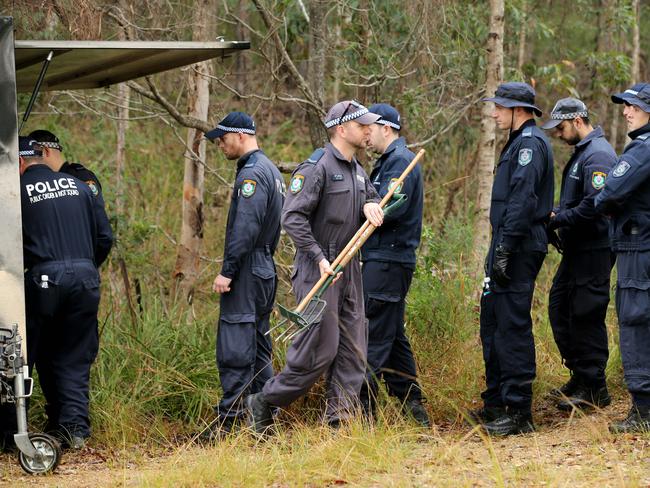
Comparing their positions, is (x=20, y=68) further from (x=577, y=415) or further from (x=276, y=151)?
(x=276, y=151)

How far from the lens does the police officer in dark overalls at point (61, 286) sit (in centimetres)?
599

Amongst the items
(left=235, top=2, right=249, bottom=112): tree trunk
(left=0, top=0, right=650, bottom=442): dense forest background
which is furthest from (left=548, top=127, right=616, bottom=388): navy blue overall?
(left=235, top=2, right=249, bottom=112): tree trunk

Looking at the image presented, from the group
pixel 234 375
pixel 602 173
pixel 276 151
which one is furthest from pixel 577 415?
pixel 276 151

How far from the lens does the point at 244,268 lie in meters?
6.30

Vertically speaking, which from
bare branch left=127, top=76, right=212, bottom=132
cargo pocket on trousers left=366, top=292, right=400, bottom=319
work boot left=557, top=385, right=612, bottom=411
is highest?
bare branch left=127, top=76, right=212, bottom=132

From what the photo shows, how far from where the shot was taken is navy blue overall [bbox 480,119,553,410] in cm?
613

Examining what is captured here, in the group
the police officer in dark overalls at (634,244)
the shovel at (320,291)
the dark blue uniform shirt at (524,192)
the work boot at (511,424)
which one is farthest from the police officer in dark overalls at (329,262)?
the police officer in dark overalls at (634,244)

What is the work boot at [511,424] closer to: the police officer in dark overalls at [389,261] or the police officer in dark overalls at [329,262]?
the police officer in dark overalls at [389,261]

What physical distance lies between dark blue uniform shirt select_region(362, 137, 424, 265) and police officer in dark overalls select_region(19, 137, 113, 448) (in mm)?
1850

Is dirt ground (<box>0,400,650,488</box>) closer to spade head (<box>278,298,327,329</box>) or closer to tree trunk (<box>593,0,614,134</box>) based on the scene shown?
spade head (<box>278,298,327,329</box>)

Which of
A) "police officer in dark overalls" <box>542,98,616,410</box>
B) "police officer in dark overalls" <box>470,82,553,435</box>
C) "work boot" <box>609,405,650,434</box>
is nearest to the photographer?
"work boot" <box>609,405,650,434</box>

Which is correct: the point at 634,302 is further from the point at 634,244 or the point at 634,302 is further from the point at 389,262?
the point at 389,262

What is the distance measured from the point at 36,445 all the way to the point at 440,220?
6511 millimetres

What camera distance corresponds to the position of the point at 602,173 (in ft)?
21.5
